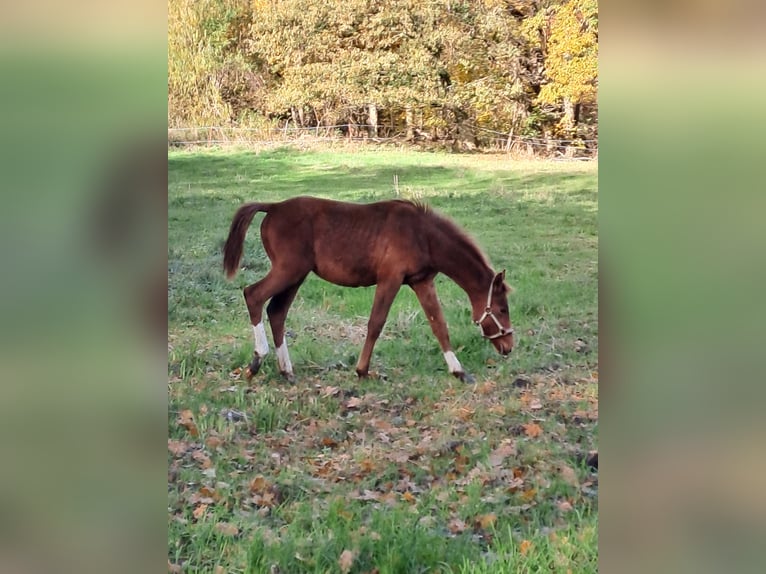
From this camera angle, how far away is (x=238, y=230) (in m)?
4.24

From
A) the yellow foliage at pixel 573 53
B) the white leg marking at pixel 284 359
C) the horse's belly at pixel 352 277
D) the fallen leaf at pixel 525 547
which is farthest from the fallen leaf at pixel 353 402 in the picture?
the yellow foliage at pixel 573 53

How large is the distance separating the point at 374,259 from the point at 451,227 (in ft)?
1.49

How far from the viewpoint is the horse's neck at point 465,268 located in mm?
4230

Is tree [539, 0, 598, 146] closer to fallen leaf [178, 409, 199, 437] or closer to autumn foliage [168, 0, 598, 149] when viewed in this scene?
autumn foliage [168, 0, 598, 149]

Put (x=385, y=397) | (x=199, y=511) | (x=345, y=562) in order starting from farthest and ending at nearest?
(x=385, y=397) → (x=199, y=511) → (x=345, y=562)

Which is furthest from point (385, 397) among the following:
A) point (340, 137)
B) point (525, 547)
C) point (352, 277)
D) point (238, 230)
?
point (340, 137)

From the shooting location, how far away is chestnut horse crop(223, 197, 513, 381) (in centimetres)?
424

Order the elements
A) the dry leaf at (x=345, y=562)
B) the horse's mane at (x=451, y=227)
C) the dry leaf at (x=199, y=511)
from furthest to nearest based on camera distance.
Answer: the horse's mane at (x=451, y=227), the dry leaf at (x=199, y=511), the dry leaf at (x=345, y=562)

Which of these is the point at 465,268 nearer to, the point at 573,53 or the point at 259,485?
the point at 573,53

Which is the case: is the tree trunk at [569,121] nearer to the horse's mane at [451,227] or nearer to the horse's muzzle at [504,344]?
the horse's mane at [451,227]

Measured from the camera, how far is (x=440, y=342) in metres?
4.25
